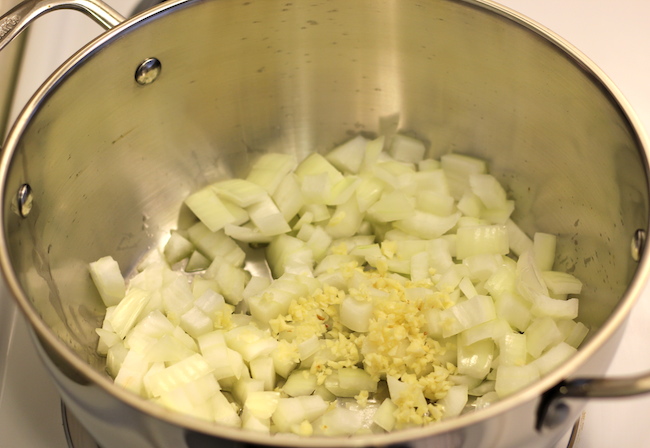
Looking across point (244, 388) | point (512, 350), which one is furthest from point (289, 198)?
point (512, 350)

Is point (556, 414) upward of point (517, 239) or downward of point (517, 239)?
upward

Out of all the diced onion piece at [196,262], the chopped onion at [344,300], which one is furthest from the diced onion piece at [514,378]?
the diced onion piece at [196,262]

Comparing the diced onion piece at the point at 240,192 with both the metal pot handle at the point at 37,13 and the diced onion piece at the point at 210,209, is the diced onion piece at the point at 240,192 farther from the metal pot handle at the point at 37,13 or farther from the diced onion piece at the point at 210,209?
the metal pot handle at the point at 37,13

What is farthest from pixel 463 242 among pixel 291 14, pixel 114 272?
pixel 114 272

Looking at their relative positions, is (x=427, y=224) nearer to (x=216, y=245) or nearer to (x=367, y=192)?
(x=367, y=192)

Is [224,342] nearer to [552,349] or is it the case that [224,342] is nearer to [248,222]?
[248,222]
